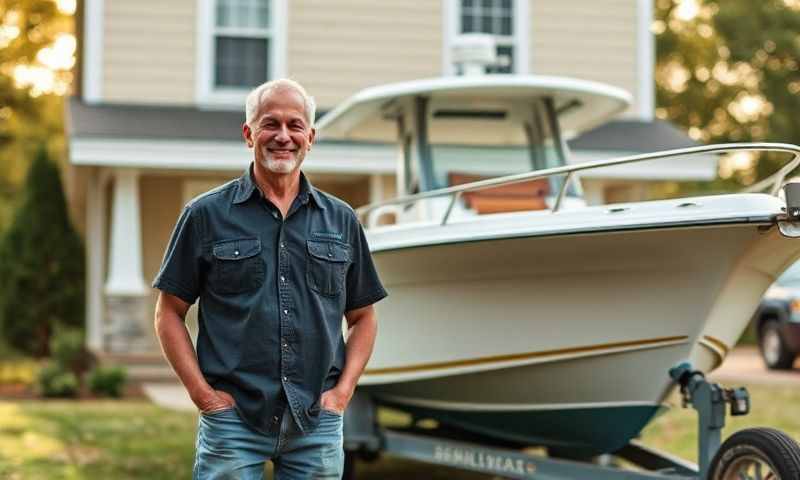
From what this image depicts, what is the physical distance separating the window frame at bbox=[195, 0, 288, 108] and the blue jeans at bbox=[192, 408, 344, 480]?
454 inches

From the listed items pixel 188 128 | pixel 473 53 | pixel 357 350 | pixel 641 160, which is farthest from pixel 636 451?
pixel 188 128

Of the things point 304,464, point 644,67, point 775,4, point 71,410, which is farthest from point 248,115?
point 775,4

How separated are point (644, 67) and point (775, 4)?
496 inches

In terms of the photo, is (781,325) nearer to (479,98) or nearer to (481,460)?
(479,98)

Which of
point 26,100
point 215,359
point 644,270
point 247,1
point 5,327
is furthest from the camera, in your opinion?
point 26,100

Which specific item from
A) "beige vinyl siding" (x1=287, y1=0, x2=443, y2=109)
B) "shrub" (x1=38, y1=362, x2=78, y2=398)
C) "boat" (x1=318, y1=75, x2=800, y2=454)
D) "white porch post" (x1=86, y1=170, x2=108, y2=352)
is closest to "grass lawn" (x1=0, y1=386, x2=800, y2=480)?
"shrub" (x1=38, y1=362, x2=78, y2=398)

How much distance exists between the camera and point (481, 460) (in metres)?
7.39

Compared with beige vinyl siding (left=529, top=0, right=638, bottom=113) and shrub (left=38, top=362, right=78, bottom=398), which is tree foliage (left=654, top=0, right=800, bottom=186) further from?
shrub (left=38, top=362, right=78, bottom=398)

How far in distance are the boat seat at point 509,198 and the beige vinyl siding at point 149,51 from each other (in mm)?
7692

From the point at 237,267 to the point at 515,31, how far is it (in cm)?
1276

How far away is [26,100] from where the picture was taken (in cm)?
2641

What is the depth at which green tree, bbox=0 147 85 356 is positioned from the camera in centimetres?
1886

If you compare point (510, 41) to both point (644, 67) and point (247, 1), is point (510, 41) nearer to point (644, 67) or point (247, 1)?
point (644, 67)

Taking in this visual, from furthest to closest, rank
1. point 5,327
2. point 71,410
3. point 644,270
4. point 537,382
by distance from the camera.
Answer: point 5,327 < point 71,410 < point 537,382 < point 644,270
